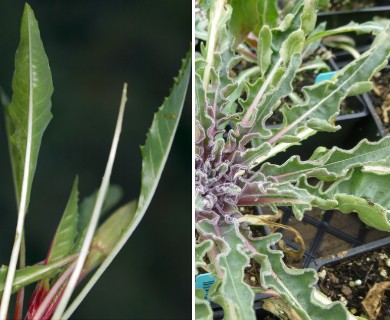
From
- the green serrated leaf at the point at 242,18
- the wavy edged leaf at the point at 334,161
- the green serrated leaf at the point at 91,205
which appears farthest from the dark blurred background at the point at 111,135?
the green serrated leaf at the point at 242,18

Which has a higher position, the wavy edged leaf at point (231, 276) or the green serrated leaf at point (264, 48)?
the green serrated leaf at point (264, 48)

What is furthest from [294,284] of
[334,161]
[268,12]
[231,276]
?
[268,12]

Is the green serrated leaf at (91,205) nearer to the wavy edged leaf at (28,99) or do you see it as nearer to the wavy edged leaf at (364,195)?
the wavy edged leaf at (28,99)

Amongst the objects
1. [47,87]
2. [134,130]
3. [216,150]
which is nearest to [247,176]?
[216,150]

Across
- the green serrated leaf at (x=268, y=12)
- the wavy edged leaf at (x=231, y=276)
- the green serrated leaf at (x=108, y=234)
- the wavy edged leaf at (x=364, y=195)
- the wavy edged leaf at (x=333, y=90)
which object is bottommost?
the green serrated leaf at (x=108, y=234)

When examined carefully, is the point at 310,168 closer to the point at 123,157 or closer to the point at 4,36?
the point at 123,157

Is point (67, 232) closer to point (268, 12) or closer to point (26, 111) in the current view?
point (26, 111)

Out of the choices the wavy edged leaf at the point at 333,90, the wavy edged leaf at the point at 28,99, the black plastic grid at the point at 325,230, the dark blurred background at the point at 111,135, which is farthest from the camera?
the black plastic grid at the point at 325,230
